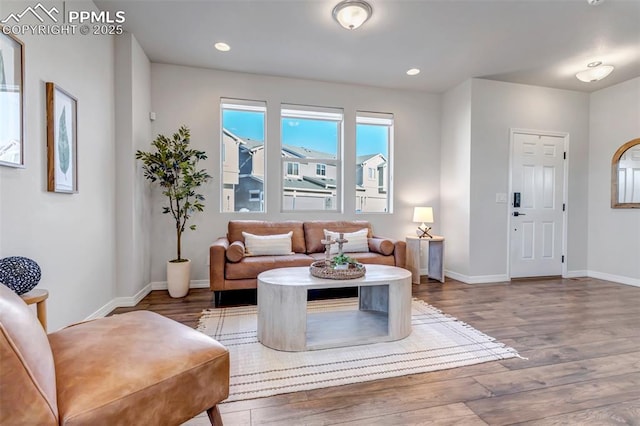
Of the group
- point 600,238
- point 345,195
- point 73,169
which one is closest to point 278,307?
point 73,169

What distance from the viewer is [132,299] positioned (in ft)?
10.5

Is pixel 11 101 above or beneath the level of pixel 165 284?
above

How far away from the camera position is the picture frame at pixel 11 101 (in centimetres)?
168

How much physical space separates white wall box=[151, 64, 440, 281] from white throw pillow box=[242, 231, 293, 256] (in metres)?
0.63

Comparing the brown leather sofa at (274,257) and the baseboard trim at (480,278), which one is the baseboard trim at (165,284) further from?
the baseboard trim at (480,278)

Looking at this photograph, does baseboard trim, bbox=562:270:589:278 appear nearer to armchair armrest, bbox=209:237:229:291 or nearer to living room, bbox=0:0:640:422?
living room, bbox=0:0:640:422

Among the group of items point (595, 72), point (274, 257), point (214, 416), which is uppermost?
point (595, 72)

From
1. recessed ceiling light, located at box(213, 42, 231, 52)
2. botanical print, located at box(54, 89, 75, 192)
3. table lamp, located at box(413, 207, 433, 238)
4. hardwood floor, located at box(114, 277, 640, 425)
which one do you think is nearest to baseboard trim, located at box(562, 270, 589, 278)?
hardwood floor, located at box(114, 277, 640, 425)

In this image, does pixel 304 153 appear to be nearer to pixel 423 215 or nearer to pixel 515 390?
pixel 423 215

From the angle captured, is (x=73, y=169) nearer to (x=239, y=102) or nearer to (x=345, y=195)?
(x=239, y=102)

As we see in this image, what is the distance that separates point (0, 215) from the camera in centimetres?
170

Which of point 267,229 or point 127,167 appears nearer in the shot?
point 127,167

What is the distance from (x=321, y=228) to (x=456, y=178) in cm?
208

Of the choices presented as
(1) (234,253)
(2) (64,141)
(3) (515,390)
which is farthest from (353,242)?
(2) (64,141)
